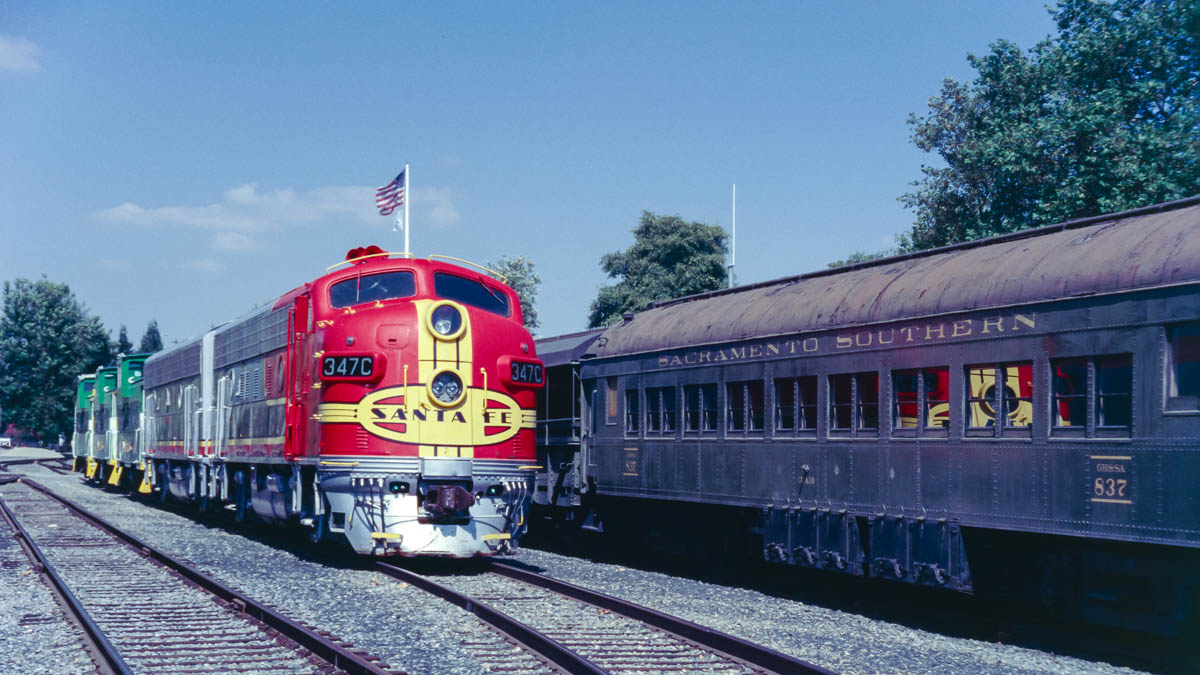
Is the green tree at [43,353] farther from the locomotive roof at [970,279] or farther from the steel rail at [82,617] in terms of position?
the locomotive roof at [970,279]

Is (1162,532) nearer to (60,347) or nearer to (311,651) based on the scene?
(311,651)

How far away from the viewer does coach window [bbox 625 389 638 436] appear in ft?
57.2

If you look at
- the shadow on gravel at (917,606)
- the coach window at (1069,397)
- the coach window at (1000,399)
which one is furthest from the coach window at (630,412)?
the coach window at (1069,397)

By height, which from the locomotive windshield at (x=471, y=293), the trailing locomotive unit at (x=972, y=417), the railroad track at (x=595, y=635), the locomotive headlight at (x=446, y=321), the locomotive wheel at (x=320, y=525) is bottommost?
the railroad track at (x=595, y=635)

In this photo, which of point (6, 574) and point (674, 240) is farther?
point (674, 240)

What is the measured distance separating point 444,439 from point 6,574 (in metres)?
5.80

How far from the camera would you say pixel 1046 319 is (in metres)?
10.7

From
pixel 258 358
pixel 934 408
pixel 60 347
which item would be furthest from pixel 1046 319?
pixel 60 347

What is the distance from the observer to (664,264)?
5050 centimetres

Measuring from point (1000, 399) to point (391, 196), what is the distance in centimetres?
1947

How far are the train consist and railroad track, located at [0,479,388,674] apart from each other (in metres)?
2.08

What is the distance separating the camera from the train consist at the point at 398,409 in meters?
14.6

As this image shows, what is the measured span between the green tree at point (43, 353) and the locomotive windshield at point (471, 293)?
8061 centimetres

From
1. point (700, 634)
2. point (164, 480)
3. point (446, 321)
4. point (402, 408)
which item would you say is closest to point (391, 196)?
point (164, 480)
